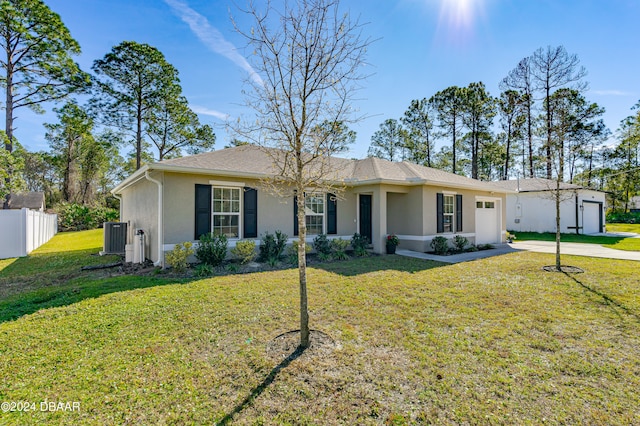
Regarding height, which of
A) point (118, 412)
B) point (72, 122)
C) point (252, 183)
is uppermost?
point (72, 122)

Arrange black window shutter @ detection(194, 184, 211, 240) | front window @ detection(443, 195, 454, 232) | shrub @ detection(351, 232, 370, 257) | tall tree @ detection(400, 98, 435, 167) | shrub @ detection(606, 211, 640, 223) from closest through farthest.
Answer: black window shutter @ detection(194, 184, 211, 240) → shrub @ detection(351, 232, 370, 257) → front window @ detection(443, 195, 454, 232) → shrub @ detection(606, 211, 640, 223) → tall tree @ detection(400, 98, 435, 167)

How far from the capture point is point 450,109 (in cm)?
2650

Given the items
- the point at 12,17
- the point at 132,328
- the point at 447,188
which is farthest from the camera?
the point at 12,17

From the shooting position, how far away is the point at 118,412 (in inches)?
99.3

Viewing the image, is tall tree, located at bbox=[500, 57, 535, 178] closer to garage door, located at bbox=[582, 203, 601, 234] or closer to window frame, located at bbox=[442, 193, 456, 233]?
garage door, located at bbox=[582, 203, 601, 234]

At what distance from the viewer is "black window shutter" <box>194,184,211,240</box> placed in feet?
28.2

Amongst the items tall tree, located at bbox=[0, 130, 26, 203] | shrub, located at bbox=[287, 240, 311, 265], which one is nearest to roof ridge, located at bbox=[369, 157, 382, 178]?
shrub, located at bbox=[287, 240, 311, 265]

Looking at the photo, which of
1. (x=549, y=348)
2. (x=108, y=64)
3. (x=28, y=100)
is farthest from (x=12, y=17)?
(x=549, y=348)

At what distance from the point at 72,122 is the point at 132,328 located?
24.6m

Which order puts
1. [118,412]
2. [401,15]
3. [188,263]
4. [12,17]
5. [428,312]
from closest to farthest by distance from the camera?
[118,412], [428,312], [401,15], [188,263], [12,17]

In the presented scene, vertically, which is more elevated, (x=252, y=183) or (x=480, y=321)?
(x=252, y=183)

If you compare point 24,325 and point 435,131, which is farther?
point 435,131

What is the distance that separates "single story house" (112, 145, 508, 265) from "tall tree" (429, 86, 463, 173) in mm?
14524

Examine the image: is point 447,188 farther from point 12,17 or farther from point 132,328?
point 12,17
